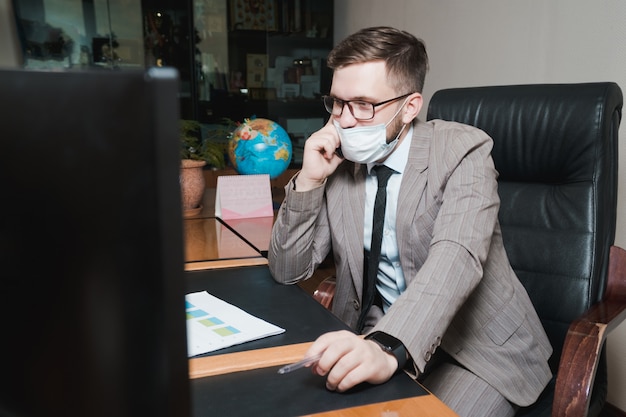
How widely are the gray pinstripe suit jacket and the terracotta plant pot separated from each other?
742 millimetres

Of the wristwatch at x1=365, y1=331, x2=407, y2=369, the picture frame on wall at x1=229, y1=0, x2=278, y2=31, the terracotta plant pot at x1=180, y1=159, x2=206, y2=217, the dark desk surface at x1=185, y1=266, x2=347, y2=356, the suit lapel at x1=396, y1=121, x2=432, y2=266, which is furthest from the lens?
the picture frame on wall at x1=229, y1=0, x2=278, y2=31

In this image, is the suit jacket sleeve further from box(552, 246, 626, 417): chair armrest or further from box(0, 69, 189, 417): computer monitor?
box(0, 69, 189, 417): computer monitor

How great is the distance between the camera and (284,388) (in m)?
0.75

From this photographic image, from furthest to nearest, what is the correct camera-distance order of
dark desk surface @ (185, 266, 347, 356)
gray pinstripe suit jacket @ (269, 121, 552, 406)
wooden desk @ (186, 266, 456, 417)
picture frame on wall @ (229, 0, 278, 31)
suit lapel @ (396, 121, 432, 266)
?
picture frame on wall @ (229, 0, 278, 31)
suit lapel @ (396, 121, 432, 266)
gray pinstripe suit jacket @ (269, 121, 552, 406)
dark desk surface @ (185, 266, 347, 356)
wooden desk @ (186, 266, 456, 417)

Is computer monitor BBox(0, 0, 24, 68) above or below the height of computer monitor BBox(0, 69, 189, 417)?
above

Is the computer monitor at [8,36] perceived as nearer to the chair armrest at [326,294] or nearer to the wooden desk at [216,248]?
the wooden desk at [216,248]

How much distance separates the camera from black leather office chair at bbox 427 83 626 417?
1244 millimetres

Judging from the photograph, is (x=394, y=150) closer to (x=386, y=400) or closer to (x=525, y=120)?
(x=525, y=120)

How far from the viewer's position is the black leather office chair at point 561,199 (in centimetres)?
124

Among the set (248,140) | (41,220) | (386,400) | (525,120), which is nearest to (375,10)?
(248,140)

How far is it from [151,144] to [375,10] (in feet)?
10.3

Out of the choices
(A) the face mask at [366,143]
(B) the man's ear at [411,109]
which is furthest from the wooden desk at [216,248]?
(B) the man's ear at [411,109]

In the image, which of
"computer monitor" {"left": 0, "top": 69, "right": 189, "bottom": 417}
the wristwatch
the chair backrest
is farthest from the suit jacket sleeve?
"computer monitor" {"left": 0, "top": 69, "right": 189, "bottom": 417}

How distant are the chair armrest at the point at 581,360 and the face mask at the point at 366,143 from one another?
56cm
